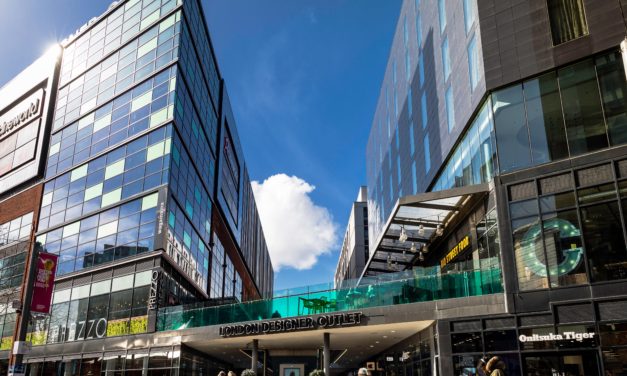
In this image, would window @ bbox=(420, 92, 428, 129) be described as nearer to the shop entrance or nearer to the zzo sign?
the shop entrance

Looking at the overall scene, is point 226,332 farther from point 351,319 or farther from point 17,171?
point 17,171

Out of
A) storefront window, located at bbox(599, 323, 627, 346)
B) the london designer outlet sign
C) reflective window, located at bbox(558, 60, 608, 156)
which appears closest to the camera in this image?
storefront window, located at bbox(599, 323, 627, 346)

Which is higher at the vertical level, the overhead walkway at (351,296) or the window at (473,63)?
the window at (473,63)

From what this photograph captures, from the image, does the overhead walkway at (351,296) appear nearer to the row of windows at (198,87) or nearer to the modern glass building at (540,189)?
the modern glass building at (540,189)

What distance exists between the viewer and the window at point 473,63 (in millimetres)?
24531

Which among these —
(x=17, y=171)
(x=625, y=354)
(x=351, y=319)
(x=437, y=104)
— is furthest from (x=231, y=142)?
(x=625, y=354)

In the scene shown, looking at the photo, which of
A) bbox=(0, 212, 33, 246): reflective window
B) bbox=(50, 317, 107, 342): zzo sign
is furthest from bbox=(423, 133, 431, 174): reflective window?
bbox=(0, 212, 33, 246): reflective window

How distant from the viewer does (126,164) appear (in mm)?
37812

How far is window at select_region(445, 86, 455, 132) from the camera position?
29.2 metres

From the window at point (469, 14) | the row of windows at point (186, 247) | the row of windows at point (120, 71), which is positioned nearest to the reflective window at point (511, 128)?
the window at point (469, 14)

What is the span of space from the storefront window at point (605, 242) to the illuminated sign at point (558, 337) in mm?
1835

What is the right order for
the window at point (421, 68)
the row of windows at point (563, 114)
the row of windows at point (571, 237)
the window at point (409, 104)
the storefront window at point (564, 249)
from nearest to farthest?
the row of windows at point (571, 237) < the storefront window at point (564, 249) < the row of windows at point (563, 114) < the window at point (421, 68) < the window at point (409, 104)

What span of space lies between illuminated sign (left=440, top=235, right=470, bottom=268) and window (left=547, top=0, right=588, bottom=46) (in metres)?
9.37

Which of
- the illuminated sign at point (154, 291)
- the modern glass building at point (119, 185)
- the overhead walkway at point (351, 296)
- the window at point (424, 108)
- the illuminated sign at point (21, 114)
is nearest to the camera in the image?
the overhead walkway at point (351, 296)
